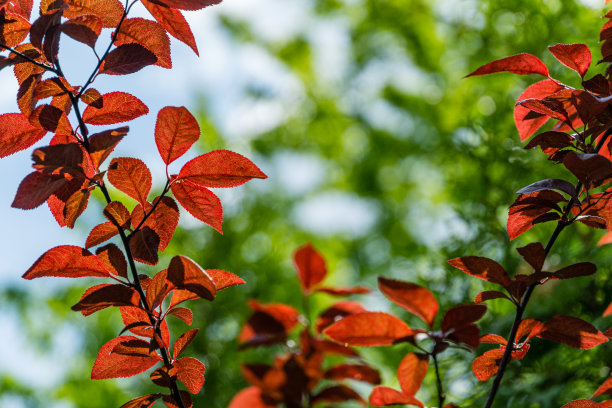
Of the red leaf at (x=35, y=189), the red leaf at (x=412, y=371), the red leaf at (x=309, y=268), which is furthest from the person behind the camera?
the red leaf at (x=309, y=268)

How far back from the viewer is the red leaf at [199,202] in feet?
1.45

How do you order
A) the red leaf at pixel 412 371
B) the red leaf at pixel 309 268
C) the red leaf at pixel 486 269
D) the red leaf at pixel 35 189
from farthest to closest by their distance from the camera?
the red leaf at pixel 309 268
the red leaf at pixel 412 371
the red leaf at pixel 486 269
the red leaf at pixel 35 189

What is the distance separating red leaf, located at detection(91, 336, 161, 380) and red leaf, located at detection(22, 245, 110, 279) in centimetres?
7

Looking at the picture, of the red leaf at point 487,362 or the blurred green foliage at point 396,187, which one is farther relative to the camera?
the blurred green foliage at point 396,187

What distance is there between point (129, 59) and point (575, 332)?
1.52 feet

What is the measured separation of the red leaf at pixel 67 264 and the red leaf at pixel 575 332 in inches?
16.4

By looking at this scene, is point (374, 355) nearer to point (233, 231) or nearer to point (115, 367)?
point (233, 231)

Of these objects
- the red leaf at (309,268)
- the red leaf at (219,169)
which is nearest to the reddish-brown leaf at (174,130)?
the red leaf at (219,169)

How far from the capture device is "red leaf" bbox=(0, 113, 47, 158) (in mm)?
433

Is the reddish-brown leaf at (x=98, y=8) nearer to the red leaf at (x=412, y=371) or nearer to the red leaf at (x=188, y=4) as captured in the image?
the red leaf at (x=188, y=4)

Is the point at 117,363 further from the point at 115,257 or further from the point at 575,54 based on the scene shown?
the point at 575,54

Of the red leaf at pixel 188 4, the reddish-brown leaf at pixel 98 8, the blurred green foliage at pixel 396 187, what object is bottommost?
the blurred green foliage at pixel 396 187

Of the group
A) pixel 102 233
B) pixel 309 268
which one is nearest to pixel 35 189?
pixel 102 233

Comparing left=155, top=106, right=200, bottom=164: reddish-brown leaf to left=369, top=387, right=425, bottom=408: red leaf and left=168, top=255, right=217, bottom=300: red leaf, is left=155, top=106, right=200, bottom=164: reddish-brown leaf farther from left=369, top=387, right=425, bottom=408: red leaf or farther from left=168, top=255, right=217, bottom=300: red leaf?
left=369, top=387, right=425, bottom=408: red leaf
